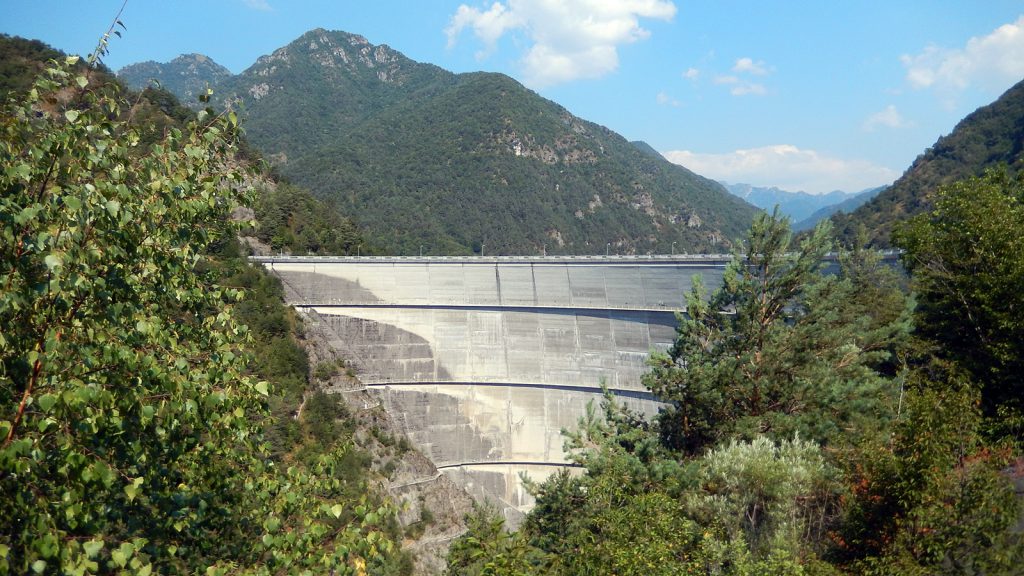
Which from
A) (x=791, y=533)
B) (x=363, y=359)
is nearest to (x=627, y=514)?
(x=791, y=533)

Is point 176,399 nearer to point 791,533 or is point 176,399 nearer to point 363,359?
point 791,533

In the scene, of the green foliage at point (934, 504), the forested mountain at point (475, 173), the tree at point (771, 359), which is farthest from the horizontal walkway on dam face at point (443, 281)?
the forested mountain at point (475, 173)

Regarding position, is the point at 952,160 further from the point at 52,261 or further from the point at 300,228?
the point at 52,261

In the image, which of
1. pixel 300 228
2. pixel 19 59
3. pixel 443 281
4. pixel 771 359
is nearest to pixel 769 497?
pixel 771 359

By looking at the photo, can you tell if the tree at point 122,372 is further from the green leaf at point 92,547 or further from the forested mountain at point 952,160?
the forested mountain at point 952,160

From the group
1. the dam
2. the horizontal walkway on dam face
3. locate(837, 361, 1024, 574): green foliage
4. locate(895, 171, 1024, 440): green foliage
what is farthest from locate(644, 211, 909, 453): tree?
the horizontal walkway on dam face

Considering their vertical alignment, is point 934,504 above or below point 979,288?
below

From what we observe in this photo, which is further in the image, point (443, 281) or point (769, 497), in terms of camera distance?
point (443, 281)
